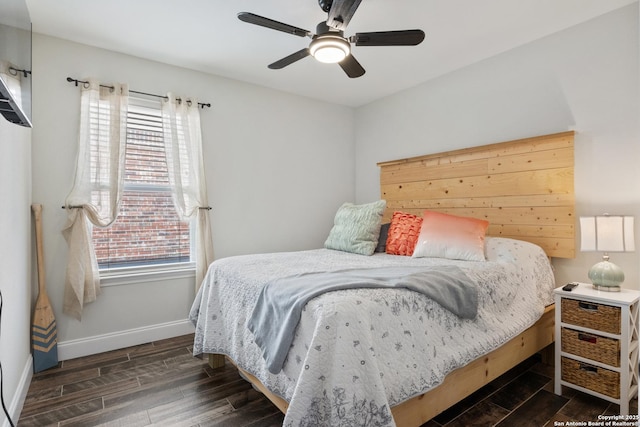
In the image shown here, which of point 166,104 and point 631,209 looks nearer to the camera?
point 631,209

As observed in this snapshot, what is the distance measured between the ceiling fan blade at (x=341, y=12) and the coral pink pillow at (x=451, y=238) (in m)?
1.60

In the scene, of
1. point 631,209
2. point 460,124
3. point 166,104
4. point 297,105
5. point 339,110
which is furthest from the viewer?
point 339,110

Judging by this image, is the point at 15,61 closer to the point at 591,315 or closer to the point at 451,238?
the point at 451,238

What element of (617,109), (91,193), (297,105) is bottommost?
(91,193)

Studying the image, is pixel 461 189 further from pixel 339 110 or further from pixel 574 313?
pixel 339 110

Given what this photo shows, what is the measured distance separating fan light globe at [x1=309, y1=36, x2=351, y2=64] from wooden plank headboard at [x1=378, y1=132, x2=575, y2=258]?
64.6 inches

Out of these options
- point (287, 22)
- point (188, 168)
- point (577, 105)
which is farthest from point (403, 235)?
point (188, 168)

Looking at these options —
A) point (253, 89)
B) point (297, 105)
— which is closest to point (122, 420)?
point (253, 89)

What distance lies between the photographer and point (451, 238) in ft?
8.22

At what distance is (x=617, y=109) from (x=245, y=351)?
113 inches

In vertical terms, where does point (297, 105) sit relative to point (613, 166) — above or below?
above

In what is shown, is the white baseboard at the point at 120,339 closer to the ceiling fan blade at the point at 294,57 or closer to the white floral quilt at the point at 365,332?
the white floral quilt at the point at 365,332

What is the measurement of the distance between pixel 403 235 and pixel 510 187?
0.97 m

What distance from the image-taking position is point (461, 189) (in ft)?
10.3
